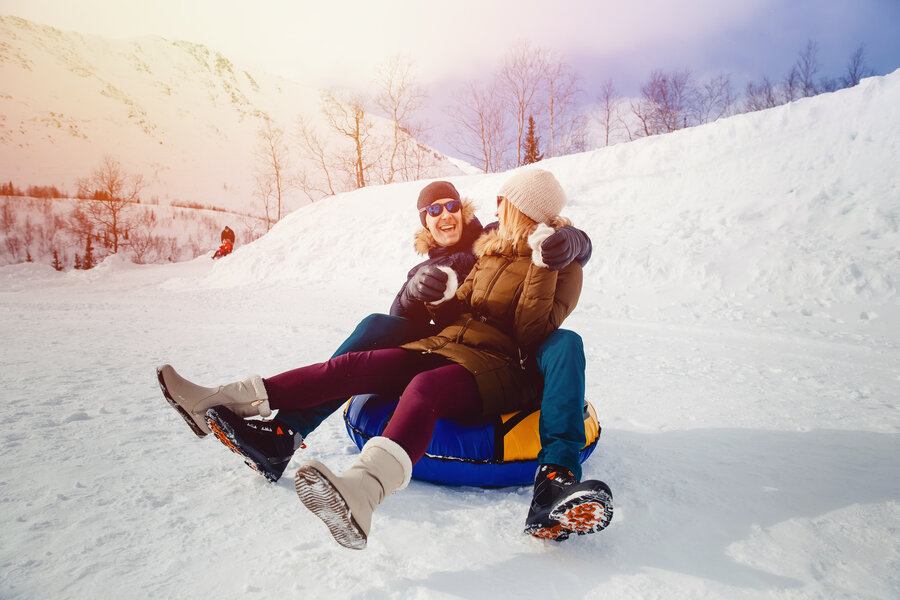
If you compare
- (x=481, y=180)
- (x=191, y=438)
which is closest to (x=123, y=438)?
(x=191, y=438)

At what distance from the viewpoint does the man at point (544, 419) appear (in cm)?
139

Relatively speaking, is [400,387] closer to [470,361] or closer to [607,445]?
[470,361]

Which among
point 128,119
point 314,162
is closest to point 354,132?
point 314,162

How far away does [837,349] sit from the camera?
14.3 feet

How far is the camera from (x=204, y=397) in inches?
67.3

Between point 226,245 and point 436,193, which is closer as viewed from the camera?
point 436,193

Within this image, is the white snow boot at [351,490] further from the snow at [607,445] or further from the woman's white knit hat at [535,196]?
the woman's white knit hat at [535,196]

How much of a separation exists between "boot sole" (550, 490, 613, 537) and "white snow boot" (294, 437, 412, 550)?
51 centimetres

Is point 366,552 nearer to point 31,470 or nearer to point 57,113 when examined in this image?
point 31,470

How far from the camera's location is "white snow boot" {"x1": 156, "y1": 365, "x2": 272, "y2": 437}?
1.65 meters

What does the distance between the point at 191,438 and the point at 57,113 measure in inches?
1054

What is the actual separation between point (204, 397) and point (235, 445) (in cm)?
23

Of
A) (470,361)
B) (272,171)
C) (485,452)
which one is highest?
(272,171)

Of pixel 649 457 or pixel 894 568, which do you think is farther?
pixel 649 457
